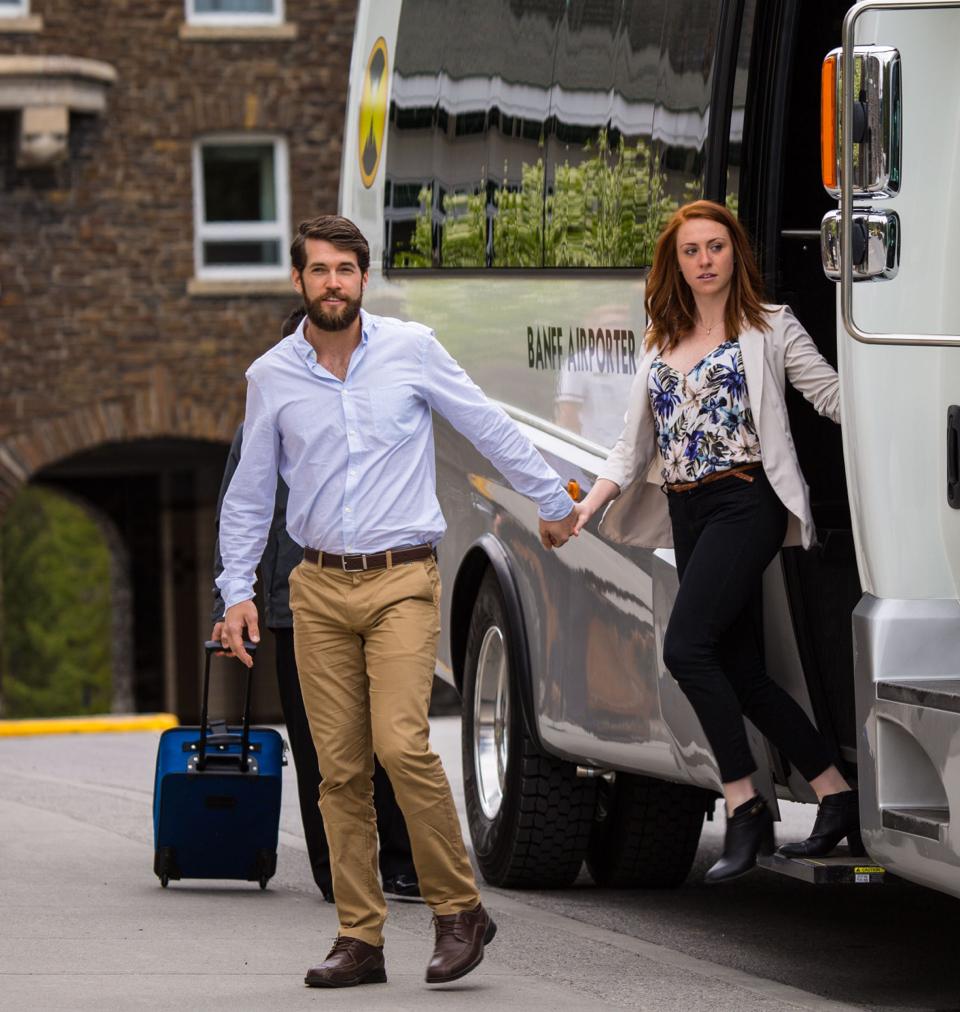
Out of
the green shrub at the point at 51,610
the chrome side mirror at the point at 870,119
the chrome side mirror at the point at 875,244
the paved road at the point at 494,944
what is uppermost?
the chrome side mirror at the point at 870,119

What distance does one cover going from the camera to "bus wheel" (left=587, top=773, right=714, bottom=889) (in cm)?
841

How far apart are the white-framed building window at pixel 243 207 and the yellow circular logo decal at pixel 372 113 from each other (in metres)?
16.3

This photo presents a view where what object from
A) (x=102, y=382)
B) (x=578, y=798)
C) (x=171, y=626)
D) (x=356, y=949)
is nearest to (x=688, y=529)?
(x=356, y=949)

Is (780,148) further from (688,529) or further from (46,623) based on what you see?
(46,623)

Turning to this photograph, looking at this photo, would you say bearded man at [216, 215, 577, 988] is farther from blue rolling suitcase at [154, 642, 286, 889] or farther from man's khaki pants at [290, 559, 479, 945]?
blue rolling suitcase at [154, 642, 286, 889]

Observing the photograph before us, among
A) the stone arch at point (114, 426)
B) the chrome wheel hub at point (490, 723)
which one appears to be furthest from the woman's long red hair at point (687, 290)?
the stone arch at point (114, 426)

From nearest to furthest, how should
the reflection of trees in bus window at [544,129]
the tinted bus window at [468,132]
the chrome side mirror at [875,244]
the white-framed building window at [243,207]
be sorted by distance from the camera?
the chrome side mirror at [875,244], the reflection of trees in bus window at [544,129], the tinted bus window at [468,132], the white-framed building window at [243,207]

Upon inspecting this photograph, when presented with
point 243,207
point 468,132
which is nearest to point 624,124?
point 468,132

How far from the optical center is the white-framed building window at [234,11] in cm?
2575

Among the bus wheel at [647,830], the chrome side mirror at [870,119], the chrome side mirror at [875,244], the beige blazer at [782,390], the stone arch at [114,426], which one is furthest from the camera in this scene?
the stone arch at [114,426]

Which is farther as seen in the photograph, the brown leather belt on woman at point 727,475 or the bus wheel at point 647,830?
the bus wheel at point 647,830

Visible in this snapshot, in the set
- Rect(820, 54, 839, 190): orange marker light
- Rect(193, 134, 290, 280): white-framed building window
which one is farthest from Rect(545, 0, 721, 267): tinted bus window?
Rect(193, 134, 290, 280): white-framed building window

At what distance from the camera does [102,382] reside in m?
25.5

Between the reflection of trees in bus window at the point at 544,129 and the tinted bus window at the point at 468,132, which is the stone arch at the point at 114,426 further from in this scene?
the reflection of trees in bus window at the point at 544,129
